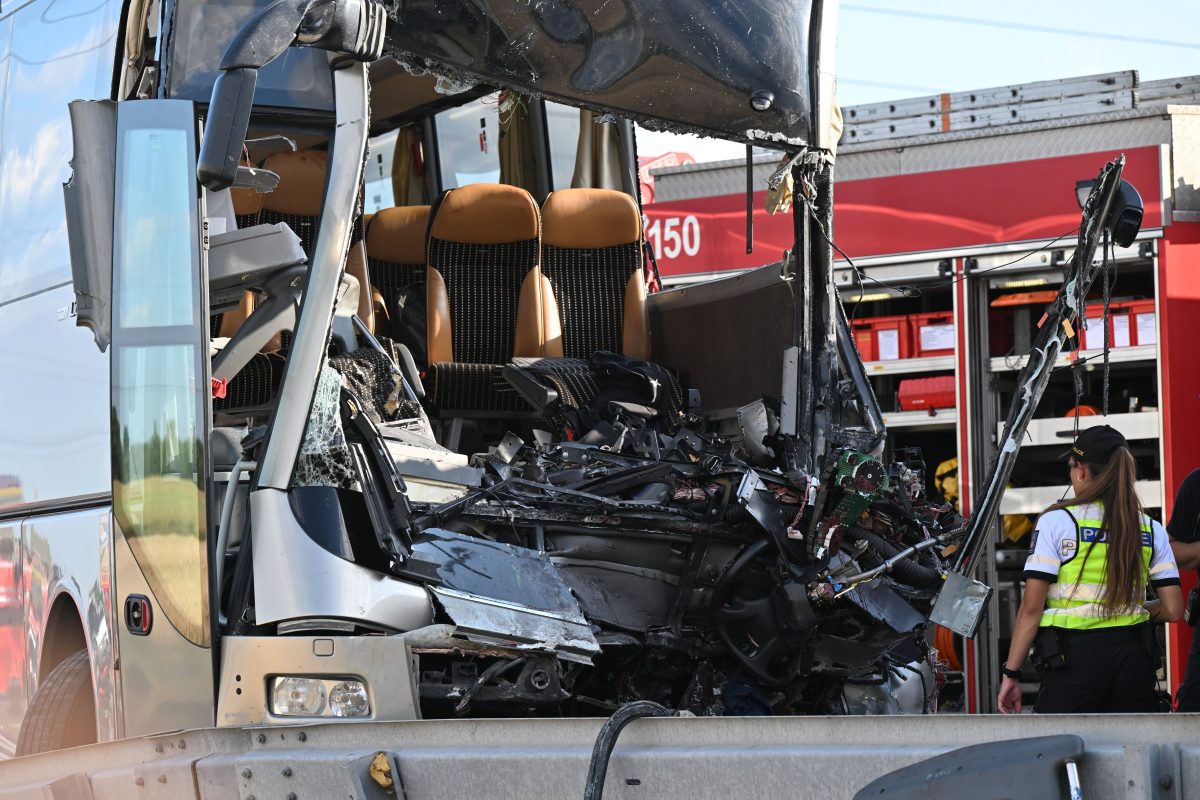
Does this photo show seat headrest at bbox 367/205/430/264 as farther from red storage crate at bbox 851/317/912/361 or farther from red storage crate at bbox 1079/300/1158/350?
red storage crate at bbox 1079/300/1158/350

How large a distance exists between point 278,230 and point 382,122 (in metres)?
4.08

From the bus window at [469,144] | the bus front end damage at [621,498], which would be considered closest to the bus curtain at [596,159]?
the bus window at [469,144]

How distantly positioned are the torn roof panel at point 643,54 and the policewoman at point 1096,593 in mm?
1724

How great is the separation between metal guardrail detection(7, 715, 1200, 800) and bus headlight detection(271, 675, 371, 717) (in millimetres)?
186

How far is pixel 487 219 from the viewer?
7.74m

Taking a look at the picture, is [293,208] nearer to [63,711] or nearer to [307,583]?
[63,711]

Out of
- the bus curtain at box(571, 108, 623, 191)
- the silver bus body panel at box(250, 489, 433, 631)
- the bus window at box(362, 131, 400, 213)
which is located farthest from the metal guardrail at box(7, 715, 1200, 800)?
the bus window at box(362, 131, 400, 213)

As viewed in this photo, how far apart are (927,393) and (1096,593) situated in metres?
4.82

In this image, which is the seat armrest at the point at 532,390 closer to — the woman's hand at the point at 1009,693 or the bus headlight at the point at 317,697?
the woman's hand at the point at 1009,693

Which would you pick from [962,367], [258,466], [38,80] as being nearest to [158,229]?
[258,466]

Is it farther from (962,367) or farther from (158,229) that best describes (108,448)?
(962,367)

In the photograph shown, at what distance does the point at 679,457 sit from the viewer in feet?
19.2

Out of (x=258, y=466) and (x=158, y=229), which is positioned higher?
(x=158, y=229)

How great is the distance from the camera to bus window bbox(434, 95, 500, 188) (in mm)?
8867
